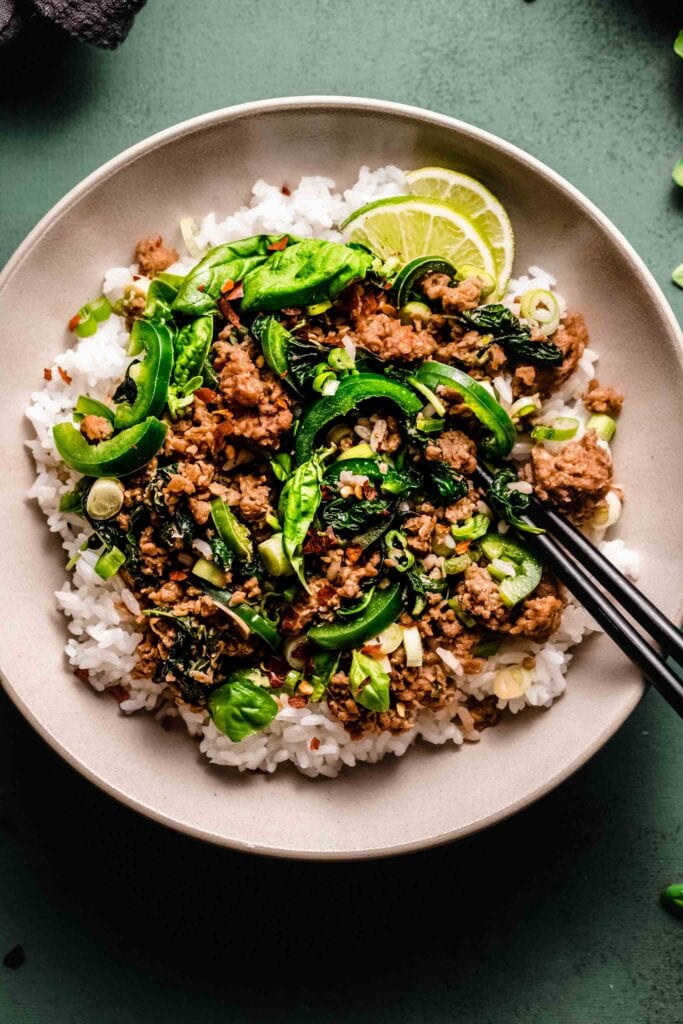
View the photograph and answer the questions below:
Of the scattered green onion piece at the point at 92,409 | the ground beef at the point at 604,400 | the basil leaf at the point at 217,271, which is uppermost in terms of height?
the ground beef at the point at 604,400

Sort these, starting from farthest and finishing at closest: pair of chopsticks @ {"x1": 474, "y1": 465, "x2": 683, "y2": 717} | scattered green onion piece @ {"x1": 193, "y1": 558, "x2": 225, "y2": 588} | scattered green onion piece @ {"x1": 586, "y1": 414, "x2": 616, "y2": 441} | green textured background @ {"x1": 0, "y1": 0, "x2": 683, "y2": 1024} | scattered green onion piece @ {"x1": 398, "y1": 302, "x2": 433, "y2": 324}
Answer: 1. green textured background @ {"x1": 0, "y1": 0, "x2": 683, "y2": 1024}
2. scattered green onion piece @ {"x1": 586, "y1": 414, "x2": 616, "y2": 441}
3. scattered green onion piece @ {"x1": 398, "y1": 302, "x2": 433, "y2": 324}
4. scattered green onion piece @ {"x1": 193, "y1": 558, "x2": 225, "y2": 588}
5. pair of chopsticks @ {"x1": 474, "y1": 465, "x2": 683, "y2": 717}

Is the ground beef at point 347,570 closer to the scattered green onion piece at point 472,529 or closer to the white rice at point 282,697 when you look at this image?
the scattered green onion piece at point 472,529

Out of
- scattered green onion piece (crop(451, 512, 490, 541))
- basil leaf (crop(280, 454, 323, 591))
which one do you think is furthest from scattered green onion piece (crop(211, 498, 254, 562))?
scattered green onion piece (crop(451, 512, 490, 541))

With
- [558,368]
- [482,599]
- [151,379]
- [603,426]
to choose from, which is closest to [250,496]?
[151,379]

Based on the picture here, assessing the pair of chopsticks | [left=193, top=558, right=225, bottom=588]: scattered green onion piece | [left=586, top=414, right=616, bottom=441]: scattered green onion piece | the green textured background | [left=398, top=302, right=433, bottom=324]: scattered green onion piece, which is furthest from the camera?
the green textured background

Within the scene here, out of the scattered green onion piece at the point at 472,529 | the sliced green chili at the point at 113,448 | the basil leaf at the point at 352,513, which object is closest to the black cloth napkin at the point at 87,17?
the sliced green chili at the point at 113,448

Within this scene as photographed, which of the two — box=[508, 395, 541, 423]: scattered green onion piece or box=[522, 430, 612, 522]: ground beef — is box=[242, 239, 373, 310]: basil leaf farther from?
box=[522, 430, 612, 522]: ground beef
